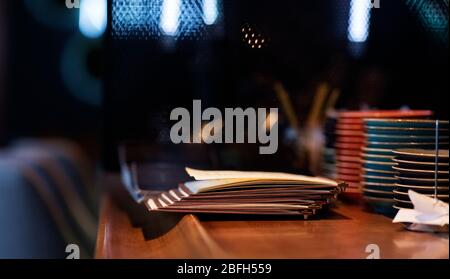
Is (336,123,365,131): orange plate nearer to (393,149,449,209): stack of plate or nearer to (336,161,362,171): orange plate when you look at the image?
(336,161,362,171): orange plate

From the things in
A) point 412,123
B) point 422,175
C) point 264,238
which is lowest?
point 264,238

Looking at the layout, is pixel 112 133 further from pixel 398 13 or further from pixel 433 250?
pixel 433 250

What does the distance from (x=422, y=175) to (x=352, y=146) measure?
1.67 ft

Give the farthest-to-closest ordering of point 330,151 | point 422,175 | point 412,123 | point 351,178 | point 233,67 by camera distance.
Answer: point 233,67, point 330,151, point 351,178, point 412,123, point 422,175

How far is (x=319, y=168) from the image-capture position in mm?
2754

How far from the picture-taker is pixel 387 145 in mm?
1743

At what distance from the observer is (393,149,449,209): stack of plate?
1.55 meters

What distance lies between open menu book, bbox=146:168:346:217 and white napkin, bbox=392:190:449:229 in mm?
184

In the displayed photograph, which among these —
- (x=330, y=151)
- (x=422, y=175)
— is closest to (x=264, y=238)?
(x=422, y=175)

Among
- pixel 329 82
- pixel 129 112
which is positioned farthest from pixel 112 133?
pixel 329 82

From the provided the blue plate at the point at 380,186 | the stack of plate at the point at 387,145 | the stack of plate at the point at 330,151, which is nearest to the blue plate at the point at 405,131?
the stack of plate at the point at 387,145

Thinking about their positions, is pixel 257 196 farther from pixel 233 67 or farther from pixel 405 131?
pixel 233 67

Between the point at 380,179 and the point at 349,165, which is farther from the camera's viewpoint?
the point at 349,165

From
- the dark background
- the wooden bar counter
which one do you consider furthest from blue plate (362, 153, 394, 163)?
the dark background
